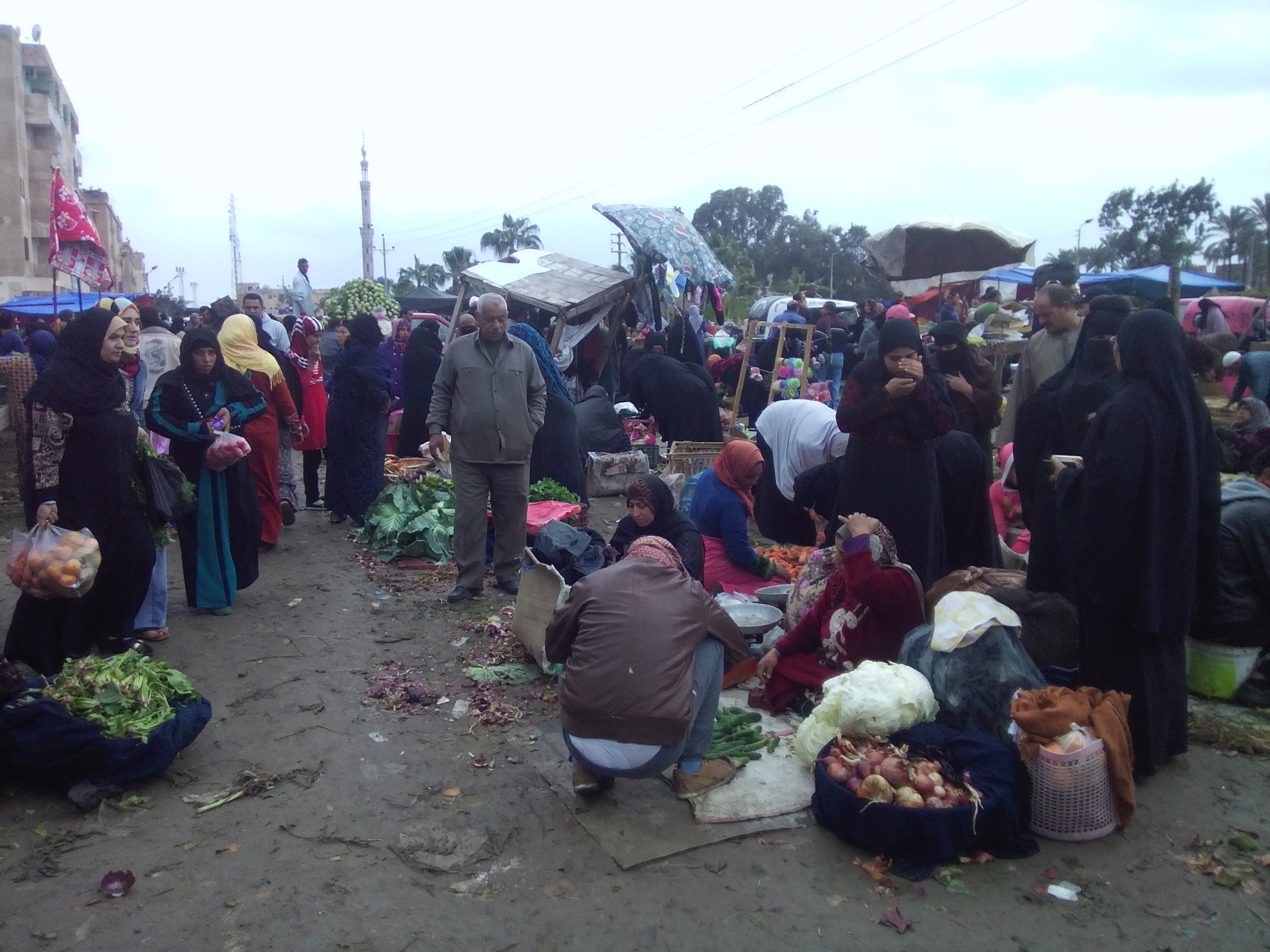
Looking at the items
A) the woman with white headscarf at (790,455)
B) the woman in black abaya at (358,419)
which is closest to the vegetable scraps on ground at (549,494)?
the woman in black abaya at (358,419)

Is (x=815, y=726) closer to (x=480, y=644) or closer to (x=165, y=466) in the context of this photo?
(x=480, y=644)

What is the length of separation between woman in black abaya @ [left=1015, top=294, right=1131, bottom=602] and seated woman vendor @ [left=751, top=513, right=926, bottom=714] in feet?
2.17

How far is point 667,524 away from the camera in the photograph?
467 centimetres

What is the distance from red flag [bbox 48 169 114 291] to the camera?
8.22 metres

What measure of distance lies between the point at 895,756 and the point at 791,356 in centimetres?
1049

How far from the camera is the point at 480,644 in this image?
17.7 feet

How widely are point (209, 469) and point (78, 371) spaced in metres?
1.15

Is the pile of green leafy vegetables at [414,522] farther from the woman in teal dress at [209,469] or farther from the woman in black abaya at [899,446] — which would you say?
the woman in black abaya at [899,446]

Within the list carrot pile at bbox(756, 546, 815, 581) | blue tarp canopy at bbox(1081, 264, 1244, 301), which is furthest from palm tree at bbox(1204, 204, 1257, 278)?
carrot pile at bbox(756, 546, 815, 581)

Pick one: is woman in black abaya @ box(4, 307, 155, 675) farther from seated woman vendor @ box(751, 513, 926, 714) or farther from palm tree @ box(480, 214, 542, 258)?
palm tree @ box(480, 214, 542, 258)

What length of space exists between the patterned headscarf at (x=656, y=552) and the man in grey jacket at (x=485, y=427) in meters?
2.45

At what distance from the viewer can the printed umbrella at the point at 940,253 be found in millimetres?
11039

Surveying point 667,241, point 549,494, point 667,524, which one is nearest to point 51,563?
point 667,524

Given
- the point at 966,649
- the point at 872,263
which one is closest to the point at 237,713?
the point at 966,649
